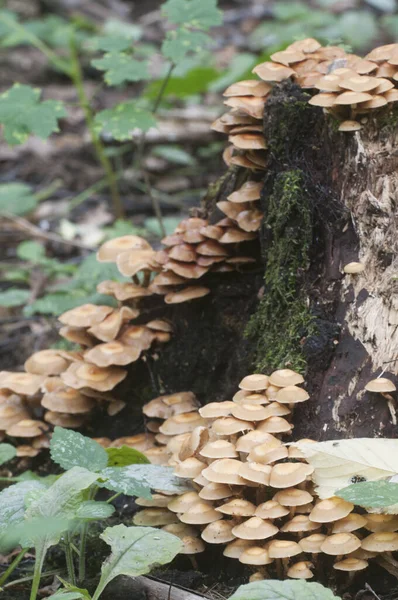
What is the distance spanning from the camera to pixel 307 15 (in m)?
13.9

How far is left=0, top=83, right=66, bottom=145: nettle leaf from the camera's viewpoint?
5488mm

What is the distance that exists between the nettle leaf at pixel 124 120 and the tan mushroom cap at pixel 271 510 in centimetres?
347

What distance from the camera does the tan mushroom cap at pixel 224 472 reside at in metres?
3.20

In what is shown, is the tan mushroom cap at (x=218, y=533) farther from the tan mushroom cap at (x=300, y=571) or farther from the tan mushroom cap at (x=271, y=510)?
the tan mushroom cap at (x=300, y=571)

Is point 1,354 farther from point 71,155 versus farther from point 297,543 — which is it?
point 71,155

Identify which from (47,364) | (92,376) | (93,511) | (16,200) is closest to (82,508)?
(93,511)

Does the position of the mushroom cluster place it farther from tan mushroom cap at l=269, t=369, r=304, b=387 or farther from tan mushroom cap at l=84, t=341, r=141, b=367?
tan mushroom cap at l=84, t=341, r=141, b=367

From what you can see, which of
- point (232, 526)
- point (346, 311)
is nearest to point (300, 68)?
point (346, 311)

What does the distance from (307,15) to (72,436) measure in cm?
1250

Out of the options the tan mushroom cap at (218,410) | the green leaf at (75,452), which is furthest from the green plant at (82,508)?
the tan mushroom cap at (218,410)

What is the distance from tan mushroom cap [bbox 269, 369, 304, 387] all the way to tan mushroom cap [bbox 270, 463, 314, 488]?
20.5 inches

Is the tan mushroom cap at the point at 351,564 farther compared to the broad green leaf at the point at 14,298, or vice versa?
the broad green leaf at the point at 14,298

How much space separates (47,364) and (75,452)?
155 cm

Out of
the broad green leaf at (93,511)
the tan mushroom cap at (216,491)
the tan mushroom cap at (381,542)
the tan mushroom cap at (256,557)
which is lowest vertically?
the tan mushroom cap at (256,557)
